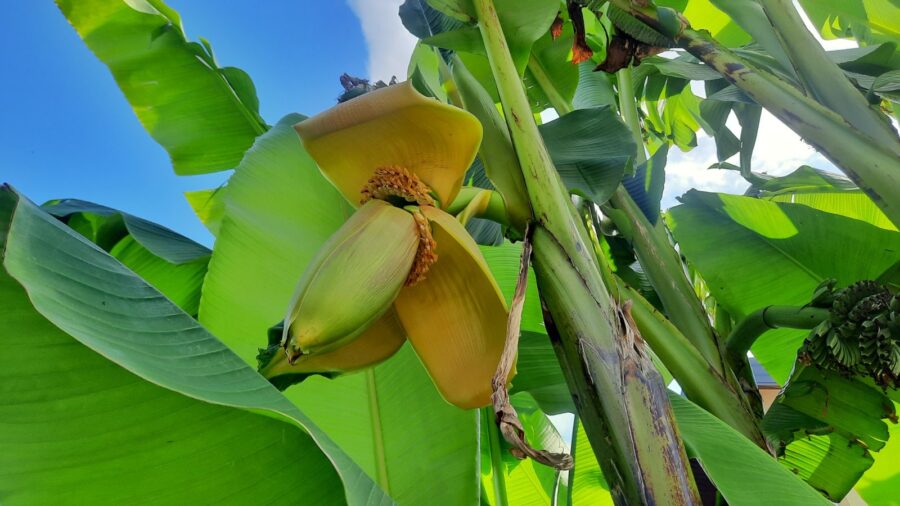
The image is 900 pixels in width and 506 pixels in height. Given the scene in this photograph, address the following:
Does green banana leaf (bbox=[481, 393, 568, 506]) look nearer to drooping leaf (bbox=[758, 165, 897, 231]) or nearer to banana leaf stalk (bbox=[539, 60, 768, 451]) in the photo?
banana leaf stalk (bbox=[539, 60, 768, 451])

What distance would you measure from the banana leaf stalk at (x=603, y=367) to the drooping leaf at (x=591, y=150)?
158 millimetres

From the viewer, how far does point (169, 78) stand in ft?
2.77

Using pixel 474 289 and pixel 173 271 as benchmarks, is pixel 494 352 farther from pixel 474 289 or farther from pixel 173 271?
pixel 173 271

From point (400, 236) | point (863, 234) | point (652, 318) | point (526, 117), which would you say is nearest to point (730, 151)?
point (863, 234)

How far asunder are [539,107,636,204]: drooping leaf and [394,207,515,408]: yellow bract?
0.22 m

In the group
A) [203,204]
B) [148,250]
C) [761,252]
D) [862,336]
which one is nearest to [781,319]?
[862,336]

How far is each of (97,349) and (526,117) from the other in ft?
1.19

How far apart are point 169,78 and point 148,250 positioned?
0.32m

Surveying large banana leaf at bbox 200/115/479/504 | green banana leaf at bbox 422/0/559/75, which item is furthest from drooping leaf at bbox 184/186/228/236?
green banana leaf at bbox 422/0/559/75

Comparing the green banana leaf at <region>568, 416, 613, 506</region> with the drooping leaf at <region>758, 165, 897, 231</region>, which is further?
the drooping leaf at <region>758, 165, 897, 231</region>

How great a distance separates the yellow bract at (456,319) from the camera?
418 millimetres

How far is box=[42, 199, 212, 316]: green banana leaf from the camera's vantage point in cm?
69

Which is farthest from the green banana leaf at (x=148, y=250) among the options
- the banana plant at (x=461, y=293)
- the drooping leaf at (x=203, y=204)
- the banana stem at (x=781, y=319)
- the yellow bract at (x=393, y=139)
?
the banana stem at (x=781, y=319)

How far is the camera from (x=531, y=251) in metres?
0.40
